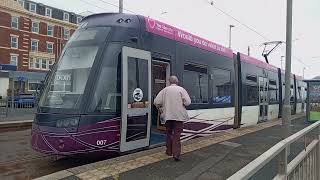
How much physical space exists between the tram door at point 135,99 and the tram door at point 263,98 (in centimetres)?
1025

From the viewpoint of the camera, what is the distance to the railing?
101 inches

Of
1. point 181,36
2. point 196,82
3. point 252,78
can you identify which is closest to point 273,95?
point 252,78

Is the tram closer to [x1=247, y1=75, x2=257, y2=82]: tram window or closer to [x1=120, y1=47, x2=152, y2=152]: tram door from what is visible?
[x1=120, y1=47, x2=152, y2=152]: tram door

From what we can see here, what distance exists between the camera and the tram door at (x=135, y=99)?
309 inches

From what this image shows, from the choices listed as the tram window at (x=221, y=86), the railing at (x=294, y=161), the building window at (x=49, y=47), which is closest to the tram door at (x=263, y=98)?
the tram window at (x=221, y=86)

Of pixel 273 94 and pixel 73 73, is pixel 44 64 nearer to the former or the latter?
pixel 273 94

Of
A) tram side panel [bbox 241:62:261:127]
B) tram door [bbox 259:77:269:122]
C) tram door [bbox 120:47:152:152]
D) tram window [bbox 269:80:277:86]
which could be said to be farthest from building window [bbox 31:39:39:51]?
tram door [bbox 120:47:152:152]

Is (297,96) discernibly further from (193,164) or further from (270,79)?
(193,164)

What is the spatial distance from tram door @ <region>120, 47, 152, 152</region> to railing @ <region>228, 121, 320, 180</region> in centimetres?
368

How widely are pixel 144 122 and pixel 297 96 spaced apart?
2299 cm

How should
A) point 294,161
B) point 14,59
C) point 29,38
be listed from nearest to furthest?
point 294,161 < point 14,59 < point 29,38

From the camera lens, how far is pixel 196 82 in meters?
11.2

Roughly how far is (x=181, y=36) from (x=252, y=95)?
6870 millimetres

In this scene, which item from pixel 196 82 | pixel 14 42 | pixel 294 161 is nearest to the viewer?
pixel 294 161
